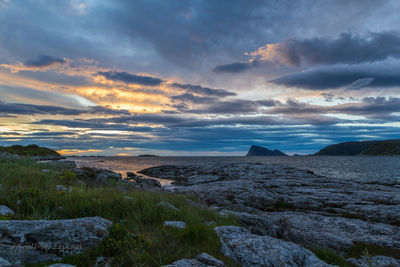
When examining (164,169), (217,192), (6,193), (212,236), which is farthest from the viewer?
(164,169)

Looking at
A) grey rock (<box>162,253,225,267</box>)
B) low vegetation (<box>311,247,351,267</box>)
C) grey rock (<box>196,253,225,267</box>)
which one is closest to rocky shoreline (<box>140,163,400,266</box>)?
low vegetation (<box>311,247,351,267</box>)

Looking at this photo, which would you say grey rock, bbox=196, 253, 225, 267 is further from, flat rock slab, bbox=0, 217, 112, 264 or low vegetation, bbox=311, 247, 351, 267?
low vegetation, bbox=311, 247, 351, 267

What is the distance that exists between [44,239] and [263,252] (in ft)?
16.4

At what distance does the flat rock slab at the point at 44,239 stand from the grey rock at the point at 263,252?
10.5 ft

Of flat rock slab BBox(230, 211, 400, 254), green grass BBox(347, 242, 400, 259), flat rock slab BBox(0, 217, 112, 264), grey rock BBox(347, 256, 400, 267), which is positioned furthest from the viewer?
flat rock slab BBox(230, 211, 400, 254)

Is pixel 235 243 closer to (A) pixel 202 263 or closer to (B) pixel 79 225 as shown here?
(A) pixel 202 263

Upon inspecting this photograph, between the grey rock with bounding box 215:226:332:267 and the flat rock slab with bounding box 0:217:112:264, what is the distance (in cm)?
321

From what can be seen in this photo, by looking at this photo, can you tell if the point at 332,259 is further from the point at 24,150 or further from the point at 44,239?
the point at 24,150

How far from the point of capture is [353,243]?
9.43 meters

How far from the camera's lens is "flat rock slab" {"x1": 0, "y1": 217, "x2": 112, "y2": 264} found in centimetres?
439

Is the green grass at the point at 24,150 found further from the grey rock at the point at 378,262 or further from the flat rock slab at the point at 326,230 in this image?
the grey rock at the point at 378,262

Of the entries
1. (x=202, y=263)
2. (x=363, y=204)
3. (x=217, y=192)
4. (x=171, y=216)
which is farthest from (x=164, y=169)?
(x=202, y=263)

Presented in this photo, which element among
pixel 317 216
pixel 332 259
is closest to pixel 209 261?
pixel 332 259

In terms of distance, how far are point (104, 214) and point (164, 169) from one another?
161ft
